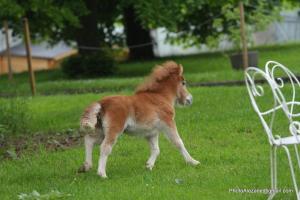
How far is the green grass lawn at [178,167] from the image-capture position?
7930 millimetres

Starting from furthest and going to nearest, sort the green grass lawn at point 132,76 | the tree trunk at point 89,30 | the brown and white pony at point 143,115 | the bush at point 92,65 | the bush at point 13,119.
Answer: the tree trunk at point 89,30 < the bush at point 92,65 < the green grass lawn at point 132,76 < the bush at point 13,119 < the brown and white pony at point 143,115

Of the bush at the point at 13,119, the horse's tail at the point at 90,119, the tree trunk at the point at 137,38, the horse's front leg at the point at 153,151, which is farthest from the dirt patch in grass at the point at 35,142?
the tree trunk at the point at 137,38

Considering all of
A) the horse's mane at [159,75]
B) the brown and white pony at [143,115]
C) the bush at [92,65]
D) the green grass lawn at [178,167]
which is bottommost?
the bush at [92,65]

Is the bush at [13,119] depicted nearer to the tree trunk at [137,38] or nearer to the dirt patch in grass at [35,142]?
the dirt patch in grass at [35,142]

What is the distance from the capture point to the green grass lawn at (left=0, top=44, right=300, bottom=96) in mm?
19641

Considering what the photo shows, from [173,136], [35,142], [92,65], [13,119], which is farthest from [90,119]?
[92,65]

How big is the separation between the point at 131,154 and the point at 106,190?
238 centimetres

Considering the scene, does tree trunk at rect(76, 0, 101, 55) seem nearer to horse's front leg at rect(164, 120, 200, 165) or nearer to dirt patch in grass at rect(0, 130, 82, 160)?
dirt patch in grass at rect(0, 130, 82, 160)

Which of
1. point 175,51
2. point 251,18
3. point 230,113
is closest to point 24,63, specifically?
point 175,51

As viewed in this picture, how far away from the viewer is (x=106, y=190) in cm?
801

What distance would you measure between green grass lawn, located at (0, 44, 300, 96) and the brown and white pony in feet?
30.5

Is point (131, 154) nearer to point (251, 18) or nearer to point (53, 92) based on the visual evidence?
point (53, 92)

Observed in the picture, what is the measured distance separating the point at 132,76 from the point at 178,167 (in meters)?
15.2

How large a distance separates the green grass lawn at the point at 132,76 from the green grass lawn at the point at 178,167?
597 cm
